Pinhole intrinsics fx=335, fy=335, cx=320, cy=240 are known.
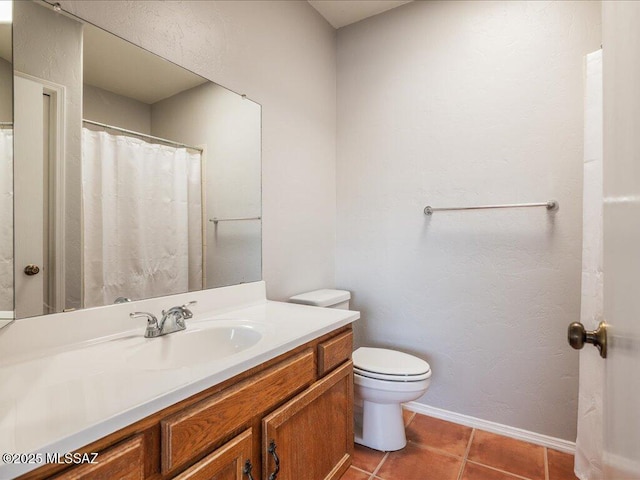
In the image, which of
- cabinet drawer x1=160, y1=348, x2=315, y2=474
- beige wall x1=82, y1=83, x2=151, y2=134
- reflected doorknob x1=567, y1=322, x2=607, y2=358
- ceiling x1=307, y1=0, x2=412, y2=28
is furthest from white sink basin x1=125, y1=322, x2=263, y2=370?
ceiling x1=307, y1=0, x2=412, y2=28

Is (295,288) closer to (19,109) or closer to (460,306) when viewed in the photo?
(460,306)

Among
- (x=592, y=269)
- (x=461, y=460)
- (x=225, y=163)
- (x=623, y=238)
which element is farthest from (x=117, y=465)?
(x=592, y=269)

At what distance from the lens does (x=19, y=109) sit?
0.96 metres

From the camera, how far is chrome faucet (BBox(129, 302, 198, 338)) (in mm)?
1131

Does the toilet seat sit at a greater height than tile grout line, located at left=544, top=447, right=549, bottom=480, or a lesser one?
greater

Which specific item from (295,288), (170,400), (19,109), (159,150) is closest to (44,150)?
(19,109)

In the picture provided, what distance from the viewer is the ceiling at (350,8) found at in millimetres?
2121

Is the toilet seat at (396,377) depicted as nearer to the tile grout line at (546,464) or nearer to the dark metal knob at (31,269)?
the tile grout line at (546,464)

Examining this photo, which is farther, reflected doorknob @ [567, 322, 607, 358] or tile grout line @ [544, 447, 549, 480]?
tile grout line @ [544, 447, 549, 480]

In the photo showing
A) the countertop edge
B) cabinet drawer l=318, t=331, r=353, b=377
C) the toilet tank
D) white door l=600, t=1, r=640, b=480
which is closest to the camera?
white door l=600, t=1, r=640, b=480

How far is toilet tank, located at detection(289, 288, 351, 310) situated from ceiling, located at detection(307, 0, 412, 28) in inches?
72.2

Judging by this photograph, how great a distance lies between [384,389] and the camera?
5.31 ft

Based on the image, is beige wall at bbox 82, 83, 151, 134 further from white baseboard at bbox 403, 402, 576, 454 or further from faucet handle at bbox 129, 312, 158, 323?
white baseboard at bbox 403, 402, 576, 454

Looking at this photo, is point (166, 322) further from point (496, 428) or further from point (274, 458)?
point (496, 428)
